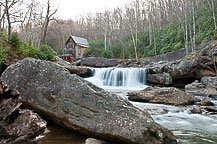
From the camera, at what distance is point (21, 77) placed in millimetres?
3584

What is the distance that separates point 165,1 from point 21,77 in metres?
33.3

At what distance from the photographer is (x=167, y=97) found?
23.8 ft

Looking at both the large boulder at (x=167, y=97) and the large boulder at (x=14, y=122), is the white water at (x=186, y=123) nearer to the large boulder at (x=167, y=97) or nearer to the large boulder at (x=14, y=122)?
the large boulder at (x=167, y=97)

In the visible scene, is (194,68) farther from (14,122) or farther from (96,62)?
(96,62)

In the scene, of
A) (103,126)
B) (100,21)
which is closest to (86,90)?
(103,126)

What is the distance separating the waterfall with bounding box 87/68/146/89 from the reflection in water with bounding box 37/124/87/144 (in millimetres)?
11668

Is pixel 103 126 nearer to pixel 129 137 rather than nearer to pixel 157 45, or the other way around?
pixel 129 137

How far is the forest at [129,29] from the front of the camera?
15.4 m

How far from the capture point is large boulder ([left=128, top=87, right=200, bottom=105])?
278 inches

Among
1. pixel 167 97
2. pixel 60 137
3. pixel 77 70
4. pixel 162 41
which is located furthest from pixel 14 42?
pixel 162 41

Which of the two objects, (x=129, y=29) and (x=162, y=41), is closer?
(x=162, y=41)

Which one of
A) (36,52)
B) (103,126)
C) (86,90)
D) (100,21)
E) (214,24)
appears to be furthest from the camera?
(100,21)

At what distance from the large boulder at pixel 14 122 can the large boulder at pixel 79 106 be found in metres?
1.05

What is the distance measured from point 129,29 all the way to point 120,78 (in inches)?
864
